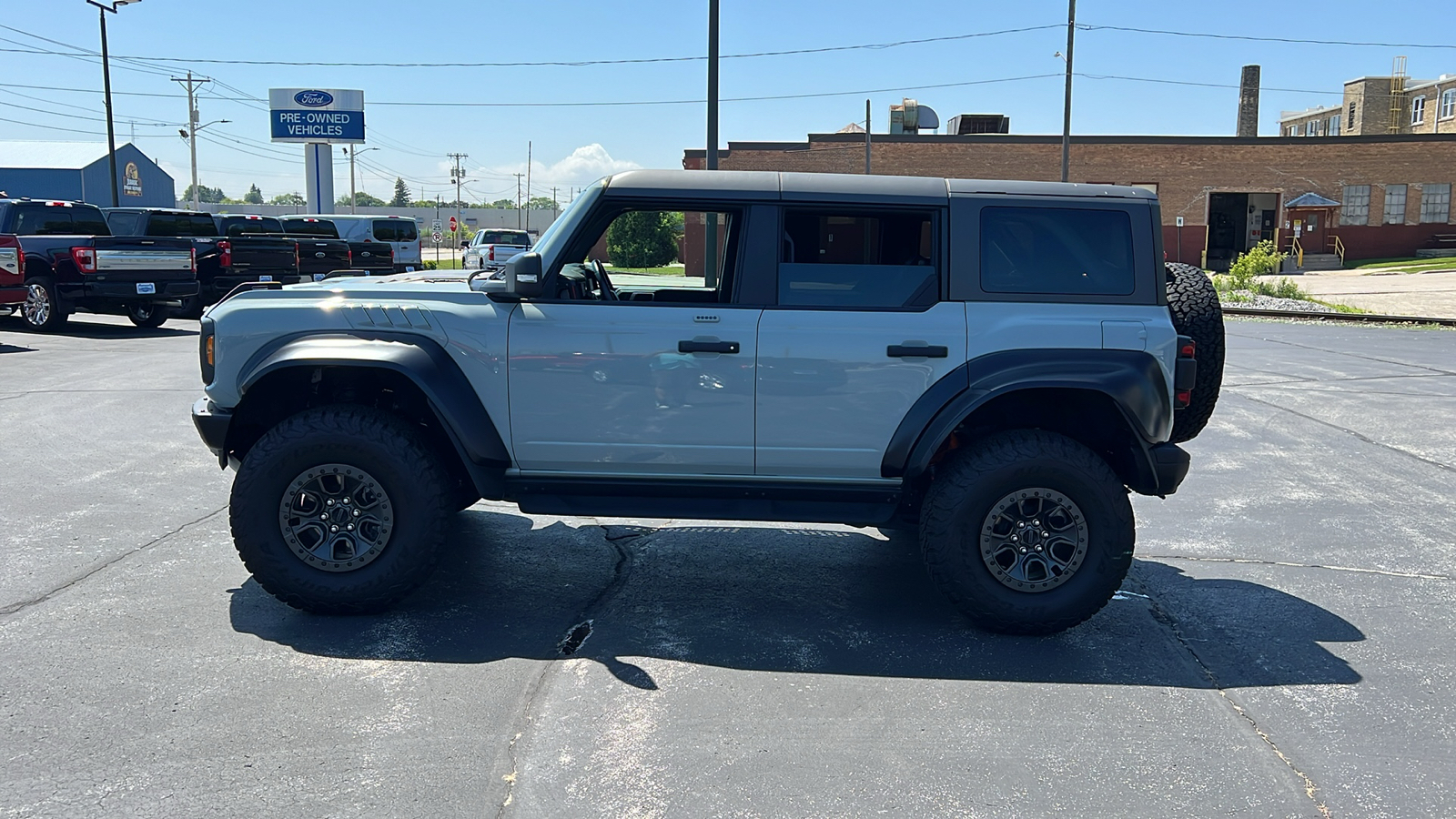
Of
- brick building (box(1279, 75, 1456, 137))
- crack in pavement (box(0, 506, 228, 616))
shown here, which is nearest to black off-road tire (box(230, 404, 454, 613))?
crack in pavement (box(0, 506, 228, 616))

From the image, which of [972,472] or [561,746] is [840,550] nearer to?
[972,472]

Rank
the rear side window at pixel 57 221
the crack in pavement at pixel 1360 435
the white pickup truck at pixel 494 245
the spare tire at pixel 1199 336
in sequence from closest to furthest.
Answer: the spare tire at pixel 1199 336
the crack in pavement at pixel 1360 435
the rear side window at pixel 57 221
the white pickup truck at pixel 494 245

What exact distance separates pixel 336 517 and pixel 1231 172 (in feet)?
158

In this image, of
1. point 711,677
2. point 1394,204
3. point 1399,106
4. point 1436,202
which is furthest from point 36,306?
point 1399,106

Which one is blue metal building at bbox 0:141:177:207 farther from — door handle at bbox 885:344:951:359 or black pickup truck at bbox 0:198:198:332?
door handle at bbox 885:344:951:359

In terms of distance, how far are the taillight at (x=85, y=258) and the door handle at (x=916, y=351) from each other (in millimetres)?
15831

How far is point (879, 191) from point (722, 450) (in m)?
1.35

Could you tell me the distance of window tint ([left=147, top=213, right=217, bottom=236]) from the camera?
19.7m

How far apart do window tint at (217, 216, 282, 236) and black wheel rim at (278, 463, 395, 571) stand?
64.1 feet

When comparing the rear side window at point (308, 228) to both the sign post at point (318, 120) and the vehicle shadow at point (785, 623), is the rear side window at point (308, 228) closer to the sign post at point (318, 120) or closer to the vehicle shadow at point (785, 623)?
the vehicle shadow at point (785, 623)

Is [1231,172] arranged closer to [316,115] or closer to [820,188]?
[316,115]

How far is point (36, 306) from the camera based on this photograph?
17.2 metres

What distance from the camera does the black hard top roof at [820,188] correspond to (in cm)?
493

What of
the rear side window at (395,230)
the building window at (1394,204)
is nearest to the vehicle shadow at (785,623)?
the rear side window at (395,230)
